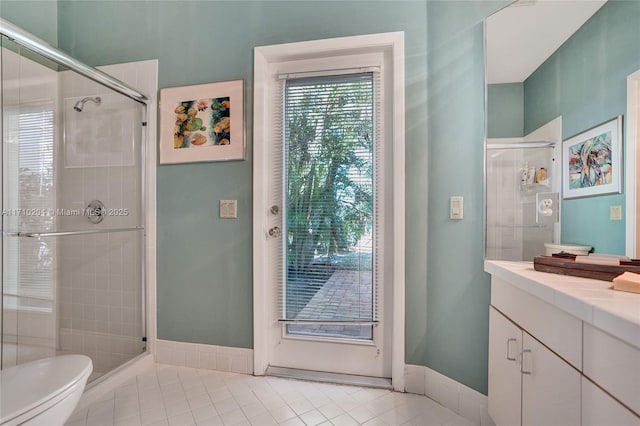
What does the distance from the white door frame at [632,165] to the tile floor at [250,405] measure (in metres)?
1.06

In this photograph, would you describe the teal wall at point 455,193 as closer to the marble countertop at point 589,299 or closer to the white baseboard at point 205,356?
the marble countertop at point 589,299

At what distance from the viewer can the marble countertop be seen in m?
0.57

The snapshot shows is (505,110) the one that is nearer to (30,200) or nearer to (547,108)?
(547,108)

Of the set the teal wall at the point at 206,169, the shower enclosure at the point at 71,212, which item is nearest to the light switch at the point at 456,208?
the teal wall at the point at 206,169

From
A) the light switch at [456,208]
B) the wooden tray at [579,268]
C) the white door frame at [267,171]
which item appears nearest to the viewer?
the wooden tray at [579,268]

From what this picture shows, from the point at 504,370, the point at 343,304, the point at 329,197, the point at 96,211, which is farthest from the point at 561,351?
the point at 96,211

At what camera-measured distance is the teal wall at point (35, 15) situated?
176 centimetres

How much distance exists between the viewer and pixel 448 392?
146cm

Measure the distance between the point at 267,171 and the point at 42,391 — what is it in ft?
4.41

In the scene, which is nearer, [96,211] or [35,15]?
[96,211]

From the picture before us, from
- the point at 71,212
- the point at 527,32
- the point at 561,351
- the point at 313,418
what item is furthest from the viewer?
the point at 71,212

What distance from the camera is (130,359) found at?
179cm

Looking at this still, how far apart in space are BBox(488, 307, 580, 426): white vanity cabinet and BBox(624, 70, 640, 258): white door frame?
1.39ft

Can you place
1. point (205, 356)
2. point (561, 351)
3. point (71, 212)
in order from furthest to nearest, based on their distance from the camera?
1. point (205, 356)
2. point (71, 212)
3. point (561, 351)
